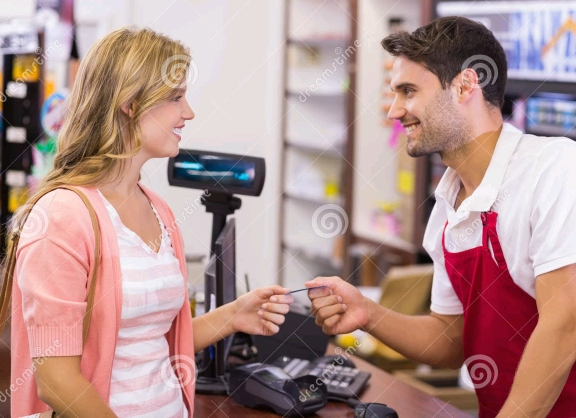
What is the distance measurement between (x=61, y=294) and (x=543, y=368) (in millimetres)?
1044

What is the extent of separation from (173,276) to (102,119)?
0.40 metres

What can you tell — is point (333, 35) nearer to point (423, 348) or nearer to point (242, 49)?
point (242, 49)

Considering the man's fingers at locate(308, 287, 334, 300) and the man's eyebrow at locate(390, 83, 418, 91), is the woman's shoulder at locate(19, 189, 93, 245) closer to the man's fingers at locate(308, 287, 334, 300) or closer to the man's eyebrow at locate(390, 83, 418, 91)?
the man's fingers at locate(308, 287, 334, 300)

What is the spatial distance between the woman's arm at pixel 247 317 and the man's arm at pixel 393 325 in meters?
0.12

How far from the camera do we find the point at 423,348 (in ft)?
7.06

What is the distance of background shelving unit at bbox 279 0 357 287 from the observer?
5.77m

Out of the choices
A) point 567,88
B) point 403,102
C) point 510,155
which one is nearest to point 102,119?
point 403,102

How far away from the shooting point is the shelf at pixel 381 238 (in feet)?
15.5

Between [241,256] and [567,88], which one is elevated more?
[567,88]

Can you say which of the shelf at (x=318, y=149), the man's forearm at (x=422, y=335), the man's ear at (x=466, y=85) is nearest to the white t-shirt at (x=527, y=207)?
the man's ear at (x=466, y=85)

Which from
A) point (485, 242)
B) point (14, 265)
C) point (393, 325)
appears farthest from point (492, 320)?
point (14, 265)

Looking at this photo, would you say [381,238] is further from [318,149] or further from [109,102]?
[109,102]

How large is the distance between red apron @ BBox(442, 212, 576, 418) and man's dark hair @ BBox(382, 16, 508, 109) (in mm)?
368

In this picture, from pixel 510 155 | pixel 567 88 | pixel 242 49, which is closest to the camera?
pixel 510 155
